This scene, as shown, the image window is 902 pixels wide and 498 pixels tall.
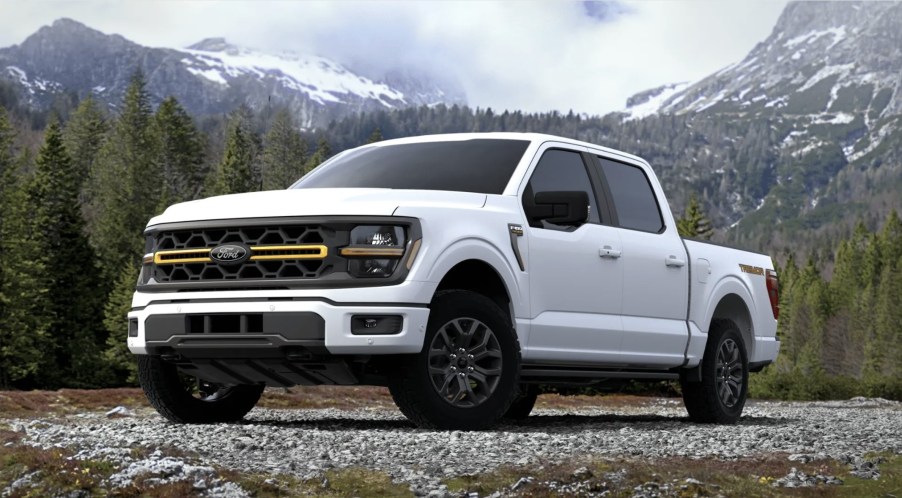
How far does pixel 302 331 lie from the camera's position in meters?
7.27

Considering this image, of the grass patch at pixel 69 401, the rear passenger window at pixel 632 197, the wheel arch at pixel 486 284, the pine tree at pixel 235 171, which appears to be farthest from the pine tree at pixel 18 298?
the wheel arch at pixel 486 284

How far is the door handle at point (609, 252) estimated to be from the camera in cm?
923

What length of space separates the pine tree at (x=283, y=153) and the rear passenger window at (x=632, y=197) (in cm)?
9368

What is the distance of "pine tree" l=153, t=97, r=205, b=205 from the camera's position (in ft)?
318

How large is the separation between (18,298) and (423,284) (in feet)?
166

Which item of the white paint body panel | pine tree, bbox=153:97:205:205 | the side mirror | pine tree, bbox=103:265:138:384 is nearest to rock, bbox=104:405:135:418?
the white paint body panel

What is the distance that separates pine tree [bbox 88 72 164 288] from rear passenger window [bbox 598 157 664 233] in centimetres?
6353

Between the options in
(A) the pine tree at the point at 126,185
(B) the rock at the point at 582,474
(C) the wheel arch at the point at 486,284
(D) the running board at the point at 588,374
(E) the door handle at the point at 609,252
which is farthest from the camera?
(A) the pine tree at the point at 126,185

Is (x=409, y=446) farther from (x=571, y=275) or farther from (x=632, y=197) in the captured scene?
(x=632, y=197)

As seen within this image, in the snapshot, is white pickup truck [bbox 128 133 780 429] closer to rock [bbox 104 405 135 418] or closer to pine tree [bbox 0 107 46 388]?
rock [bbox 104 405 135 418]

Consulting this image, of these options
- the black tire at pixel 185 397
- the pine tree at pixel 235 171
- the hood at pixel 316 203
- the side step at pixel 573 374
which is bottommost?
the black tire at pixel 185 397

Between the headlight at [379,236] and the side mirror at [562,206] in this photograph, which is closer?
the headlight at [379,236]

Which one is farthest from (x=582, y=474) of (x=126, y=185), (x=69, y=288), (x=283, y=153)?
(x=283, y=153)

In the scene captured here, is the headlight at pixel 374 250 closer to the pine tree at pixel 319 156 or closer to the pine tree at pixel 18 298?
the pine tree at pixel 18 298
